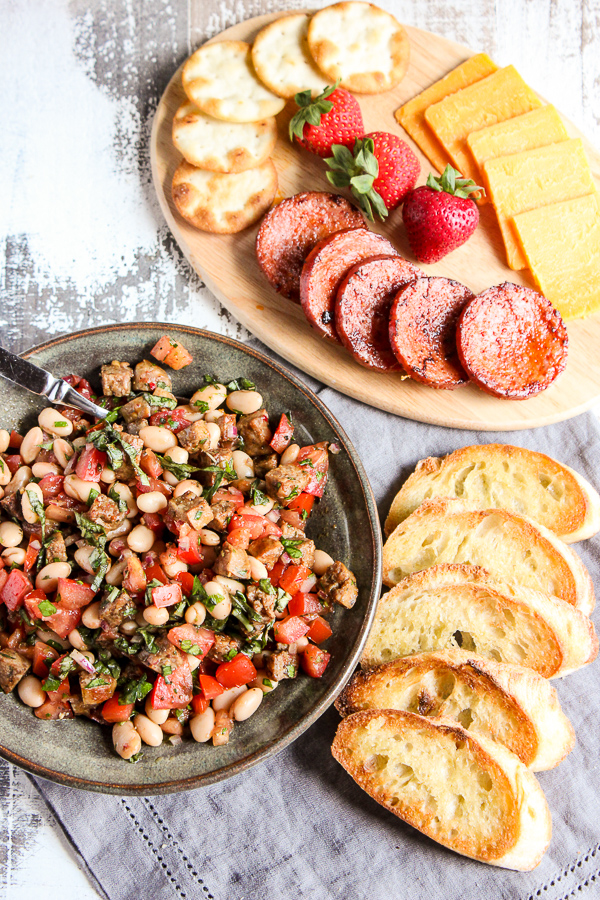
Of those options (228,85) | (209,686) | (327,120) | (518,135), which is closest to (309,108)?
(327,120)

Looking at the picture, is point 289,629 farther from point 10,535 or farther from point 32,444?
point 32,444

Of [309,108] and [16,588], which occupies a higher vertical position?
[309,108]

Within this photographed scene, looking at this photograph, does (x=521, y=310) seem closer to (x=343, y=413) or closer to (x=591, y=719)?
(x=343, y=413)

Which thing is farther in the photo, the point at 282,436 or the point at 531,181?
the point at 531,181

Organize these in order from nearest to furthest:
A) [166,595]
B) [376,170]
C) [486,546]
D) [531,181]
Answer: [166,595] < [486,546] < [376,170] < [531,181]

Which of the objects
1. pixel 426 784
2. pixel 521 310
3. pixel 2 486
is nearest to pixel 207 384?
pixel 2 486
